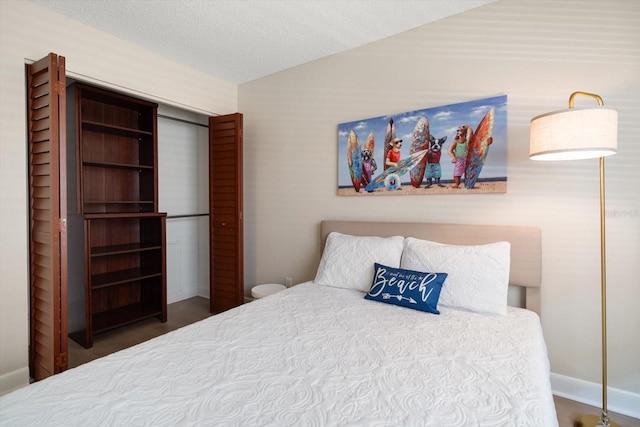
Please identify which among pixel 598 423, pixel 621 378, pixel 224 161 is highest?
pixel 224 161

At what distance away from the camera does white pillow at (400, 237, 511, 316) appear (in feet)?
6.13

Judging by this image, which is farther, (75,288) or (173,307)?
(173,307)

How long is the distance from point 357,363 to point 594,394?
1666mm

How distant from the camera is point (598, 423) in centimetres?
169

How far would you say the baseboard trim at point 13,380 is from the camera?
2021 mm

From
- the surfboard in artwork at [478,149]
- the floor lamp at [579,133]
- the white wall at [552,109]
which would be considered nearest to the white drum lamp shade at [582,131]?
the floor lamp at [579,133]

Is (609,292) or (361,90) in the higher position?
(361,90)

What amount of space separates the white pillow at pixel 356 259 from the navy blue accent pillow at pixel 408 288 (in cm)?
15

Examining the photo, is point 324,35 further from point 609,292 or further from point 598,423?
point 598,423

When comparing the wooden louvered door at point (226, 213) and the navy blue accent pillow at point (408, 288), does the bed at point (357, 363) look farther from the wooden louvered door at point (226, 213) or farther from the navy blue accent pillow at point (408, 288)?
the wooden louvered door at point (226, 213)

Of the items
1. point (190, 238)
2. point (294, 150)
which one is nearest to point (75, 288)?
point (190, 238)

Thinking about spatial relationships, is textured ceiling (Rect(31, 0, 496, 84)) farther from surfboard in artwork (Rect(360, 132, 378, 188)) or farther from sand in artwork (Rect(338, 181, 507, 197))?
sand in artwork (Rect(338, 181, 507, 197))

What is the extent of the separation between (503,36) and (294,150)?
189 cm

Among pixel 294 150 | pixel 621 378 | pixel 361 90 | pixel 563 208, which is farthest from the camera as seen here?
pixel 294 150
